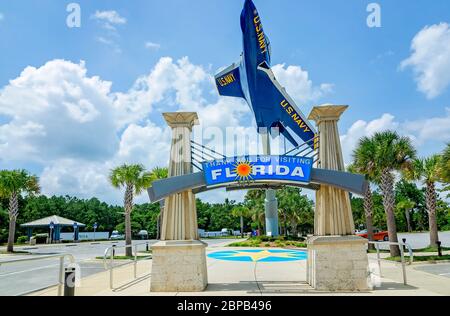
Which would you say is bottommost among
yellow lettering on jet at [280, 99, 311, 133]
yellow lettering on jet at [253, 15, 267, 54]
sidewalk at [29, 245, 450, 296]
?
sidewalk at [29, 245, 450, 296]

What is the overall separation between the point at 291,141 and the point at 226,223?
4529 centimetres

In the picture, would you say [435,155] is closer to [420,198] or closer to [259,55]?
[259,55]

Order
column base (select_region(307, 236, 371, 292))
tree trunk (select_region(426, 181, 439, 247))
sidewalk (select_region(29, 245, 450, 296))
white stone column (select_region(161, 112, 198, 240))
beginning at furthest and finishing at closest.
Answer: tree trunk (select_region(426, 181, 439, 247)), white stone column (select_region(161, 112, 198, 240)), column base (select_region(307, 236, 371, 292)), sidewalk (select_region(29, 245, 450, 296))

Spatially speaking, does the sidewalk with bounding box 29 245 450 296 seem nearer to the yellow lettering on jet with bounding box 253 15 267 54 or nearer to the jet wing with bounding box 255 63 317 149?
the jet wing with bounding box 255 63 317 149

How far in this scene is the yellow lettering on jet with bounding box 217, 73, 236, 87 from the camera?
34.1 meters

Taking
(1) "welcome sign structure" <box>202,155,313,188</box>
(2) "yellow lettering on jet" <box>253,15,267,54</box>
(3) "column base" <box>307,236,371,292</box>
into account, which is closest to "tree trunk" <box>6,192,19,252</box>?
(1) "welcome sign structure" <box>202,155,313,188</box>

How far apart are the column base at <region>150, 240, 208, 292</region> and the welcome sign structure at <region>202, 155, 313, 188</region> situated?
194 cm

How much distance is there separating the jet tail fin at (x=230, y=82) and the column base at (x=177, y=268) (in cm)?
2667

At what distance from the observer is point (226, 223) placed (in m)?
75.8

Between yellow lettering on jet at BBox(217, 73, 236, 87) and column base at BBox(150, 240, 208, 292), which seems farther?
yellow lettering on jet at BBox(217, 73, 236, 87)

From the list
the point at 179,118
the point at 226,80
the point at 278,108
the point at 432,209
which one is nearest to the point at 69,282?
the point at 179,118

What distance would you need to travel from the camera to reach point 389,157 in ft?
61.2

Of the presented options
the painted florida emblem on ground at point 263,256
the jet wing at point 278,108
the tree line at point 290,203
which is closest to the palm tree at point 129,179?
the tree line at point 290,203
